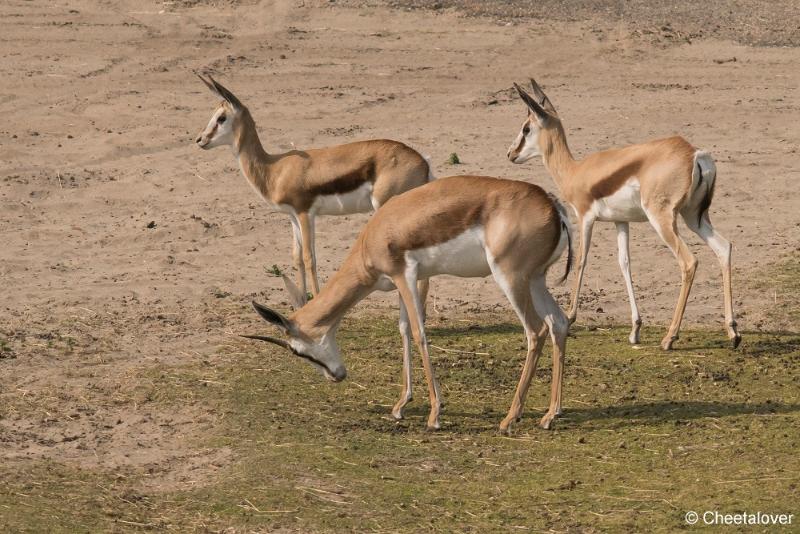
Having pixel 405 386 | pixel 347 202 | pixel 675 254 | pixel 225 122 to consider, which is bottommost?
pixel 405 386

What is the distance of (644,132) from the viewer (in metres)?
17.9

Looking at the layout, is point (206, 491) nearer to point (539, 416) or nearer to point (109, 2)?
point (539, 416)

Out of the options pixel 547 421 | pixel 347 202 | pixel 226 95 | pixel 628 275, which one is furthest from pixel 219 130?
pixel 547 421

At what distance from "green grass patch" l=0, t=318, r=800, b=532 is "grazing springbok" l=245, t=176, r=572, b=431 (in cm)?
44

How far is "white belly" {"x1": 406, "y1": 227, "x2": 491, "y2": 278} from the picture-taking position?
9367 millimetres

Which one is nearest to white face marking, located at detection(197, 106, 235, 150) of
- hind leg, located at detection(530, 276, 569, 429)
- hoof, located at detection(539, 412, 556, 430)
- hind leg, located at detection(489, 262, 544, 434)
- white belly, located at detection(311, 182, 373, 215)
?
white belly, located at detection(311, 182, 373, 215)

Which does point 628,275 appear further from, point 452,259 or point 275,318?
point 275,318

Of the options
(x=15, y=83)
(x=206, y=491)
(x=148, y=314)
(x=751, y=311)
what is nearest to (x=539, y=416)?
(x=206, y=491)

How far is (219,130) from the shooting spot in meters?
13.2

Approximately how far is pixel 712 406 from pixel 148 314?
17.2 feet

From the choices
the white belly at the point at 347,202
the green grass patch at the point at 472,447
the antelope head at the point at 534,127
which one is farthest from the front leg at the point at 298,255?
the antelope head at the point at 534,127

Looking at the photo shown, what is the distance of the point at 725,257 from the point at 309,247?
3.64 metres

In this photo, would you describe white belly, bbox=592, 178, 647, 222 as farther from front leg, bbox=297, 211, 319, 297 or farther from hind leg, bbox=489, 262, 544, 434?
front leg, bbox=297, 211, 319, 297

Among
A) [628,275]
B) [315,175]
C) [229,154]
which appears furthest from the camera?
[229,154]
